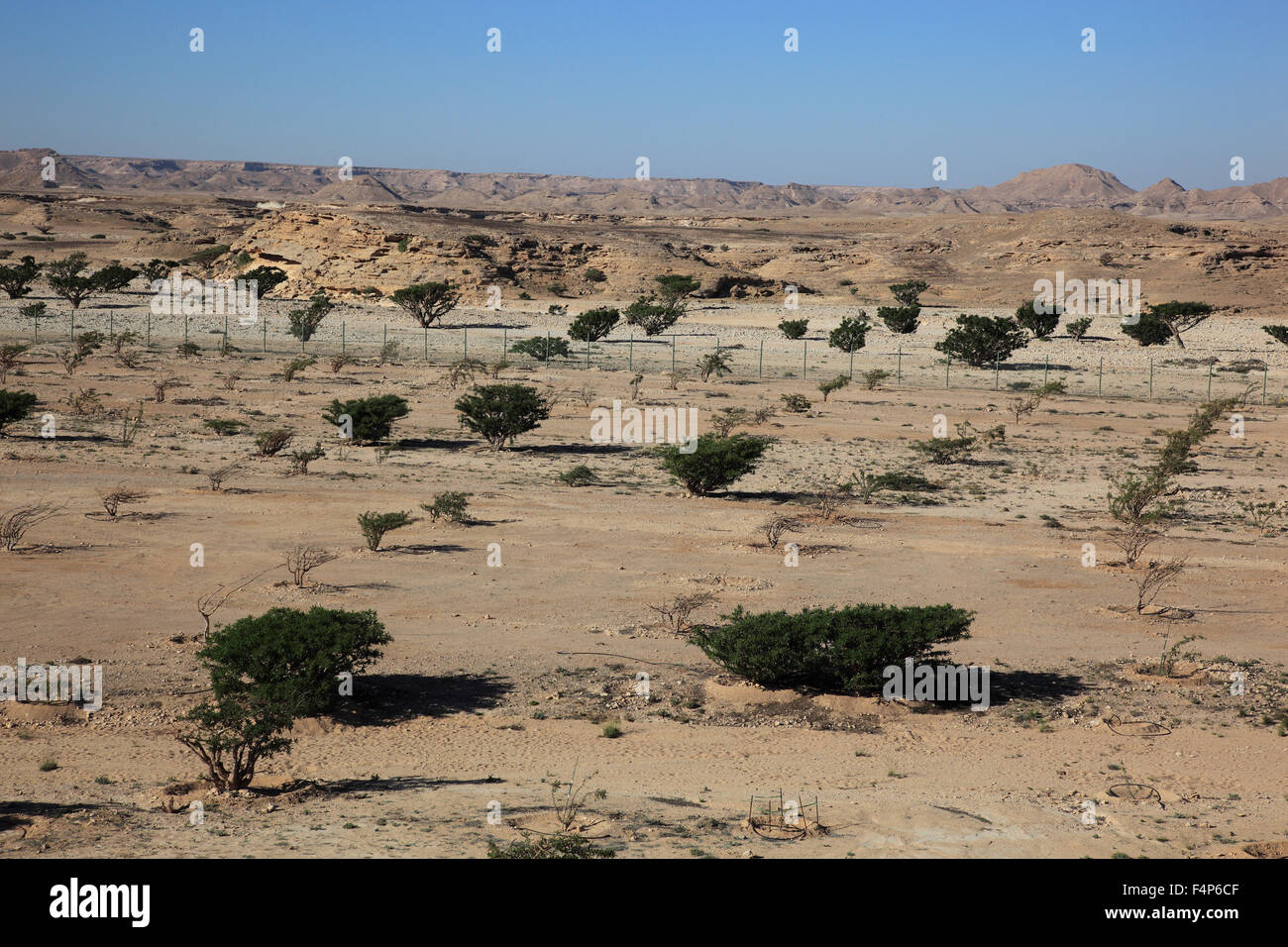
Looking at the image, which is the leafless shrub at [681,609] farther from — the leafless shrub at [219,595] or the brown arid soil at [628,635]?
the leafless shrub at [219,595]

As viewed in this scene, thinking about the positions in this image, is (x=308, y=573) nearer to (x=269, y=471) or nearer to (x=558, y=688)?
(x=558, y=688)

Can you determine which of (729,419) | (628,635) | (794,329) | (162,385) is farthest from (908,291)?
(628,635)

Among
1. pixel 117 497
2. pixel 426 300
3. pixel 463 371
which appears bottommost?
pixel 117 497

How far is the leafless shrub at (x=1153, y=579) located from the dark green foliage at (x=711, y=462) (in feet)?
26.4

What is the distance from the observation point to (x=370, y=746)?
11312 millimetres

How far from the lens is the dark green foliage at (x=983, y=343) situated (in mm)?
48938

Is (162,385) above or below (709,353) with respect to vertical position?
below

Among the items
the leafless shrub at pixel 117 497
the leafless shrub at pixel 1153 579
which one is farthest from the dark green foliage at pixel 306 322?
the leafless shrub at pixel 1153 579

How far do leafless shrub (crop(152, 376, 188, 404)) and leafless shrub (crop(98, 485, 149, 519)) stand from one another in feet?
39.6

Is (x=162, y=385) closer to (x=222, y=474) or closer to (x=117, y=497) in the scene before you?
(x=222, y=474)

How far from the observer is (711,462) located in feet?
77.1

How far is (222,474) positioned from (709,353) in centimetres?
3143

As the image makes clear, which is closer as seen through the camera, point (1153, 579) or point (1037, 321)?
point (1153, 579)

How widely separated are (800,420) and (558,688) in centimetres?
2297
